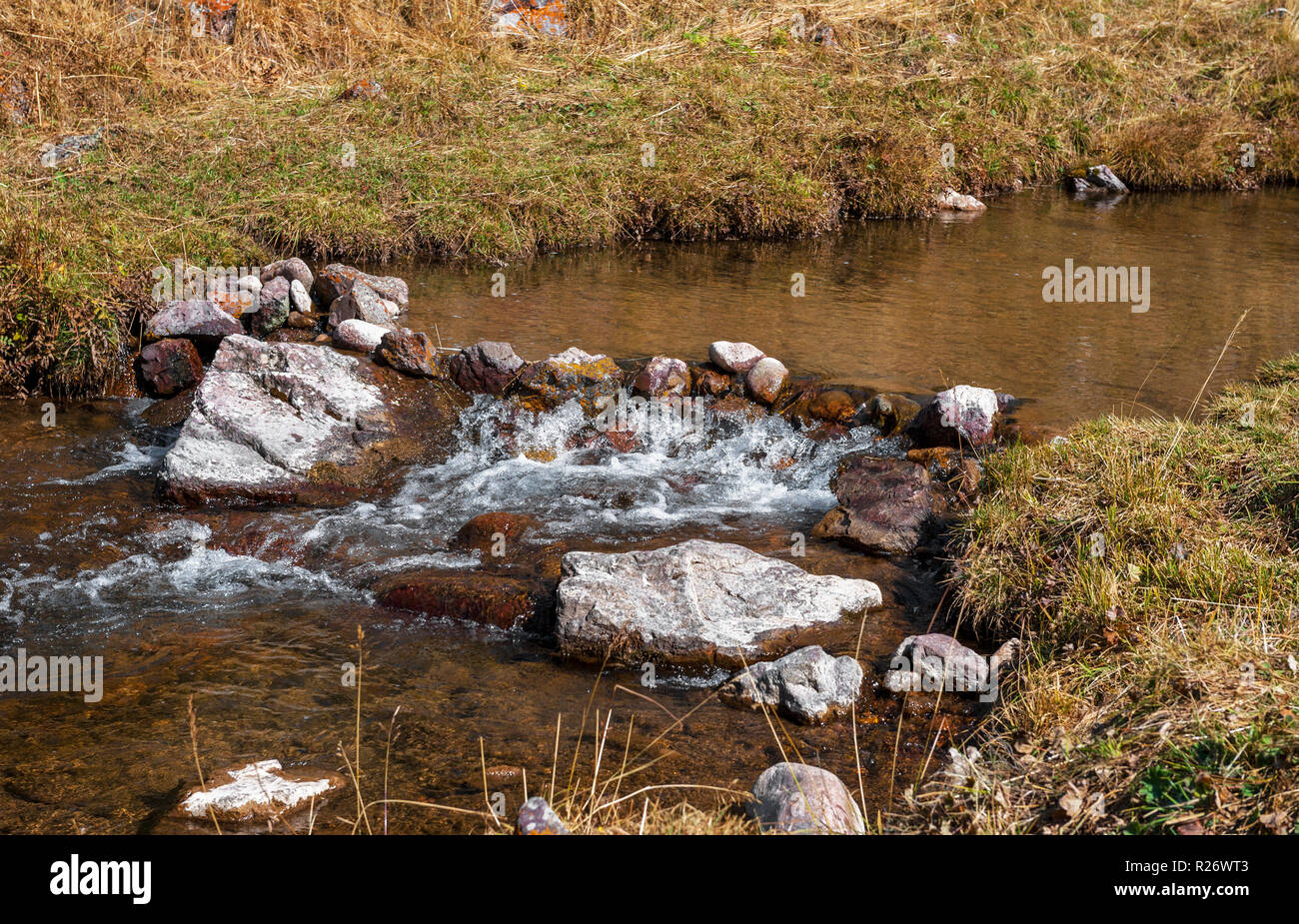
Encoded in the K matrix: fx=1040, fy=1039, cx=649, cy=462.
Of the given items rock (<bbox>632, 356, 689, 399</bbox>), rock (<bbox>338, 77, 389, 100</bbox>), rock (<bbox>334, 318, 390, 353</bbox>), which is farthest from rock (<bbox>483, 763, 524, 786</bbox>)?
Result: rock (<bbox>338, 77, 389, 100</bbox>)

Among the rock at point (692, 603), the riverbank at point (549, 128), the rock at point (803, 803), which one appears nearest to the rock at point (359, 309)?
the riverbank at point (549, 128)

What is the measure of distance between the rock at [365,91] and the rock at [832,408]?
26.0 ft

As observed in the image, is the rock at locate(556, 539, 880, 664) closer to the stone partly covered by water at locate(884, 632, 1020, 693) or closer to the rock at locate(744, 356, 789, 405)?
the stone partly covered by water at locate(884, 632, 1020, 693)

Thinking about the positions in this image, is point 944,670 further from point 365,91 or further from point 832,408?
point 365,91

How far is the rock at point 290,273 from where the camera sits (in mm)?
8455

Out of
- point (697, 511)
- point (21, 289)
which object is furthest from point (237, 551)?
point (21, 289)

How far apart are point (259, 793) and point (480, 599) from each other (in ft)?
4.90

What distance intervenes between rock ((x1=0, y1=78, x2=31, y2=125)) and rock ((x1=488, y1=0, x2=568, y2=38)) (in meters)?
5.88

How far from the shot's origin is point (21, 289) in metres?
6.63

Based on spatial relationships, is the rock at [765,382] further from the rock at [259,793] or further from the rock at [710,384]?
the rock at [259,793]

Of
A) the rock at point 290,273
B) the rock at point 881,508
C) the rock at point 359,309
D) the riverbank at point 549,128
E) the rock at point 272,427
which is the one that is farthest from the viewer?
the riverbank at point 549,128

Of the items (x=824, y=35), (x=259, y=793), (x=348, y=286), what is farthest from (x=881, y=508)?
(x=824, y=35)

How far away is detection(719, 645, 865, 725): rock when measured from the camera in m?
3.83

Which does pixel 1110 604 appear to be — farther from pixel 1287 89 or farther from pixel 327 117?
pixel 1287 89
